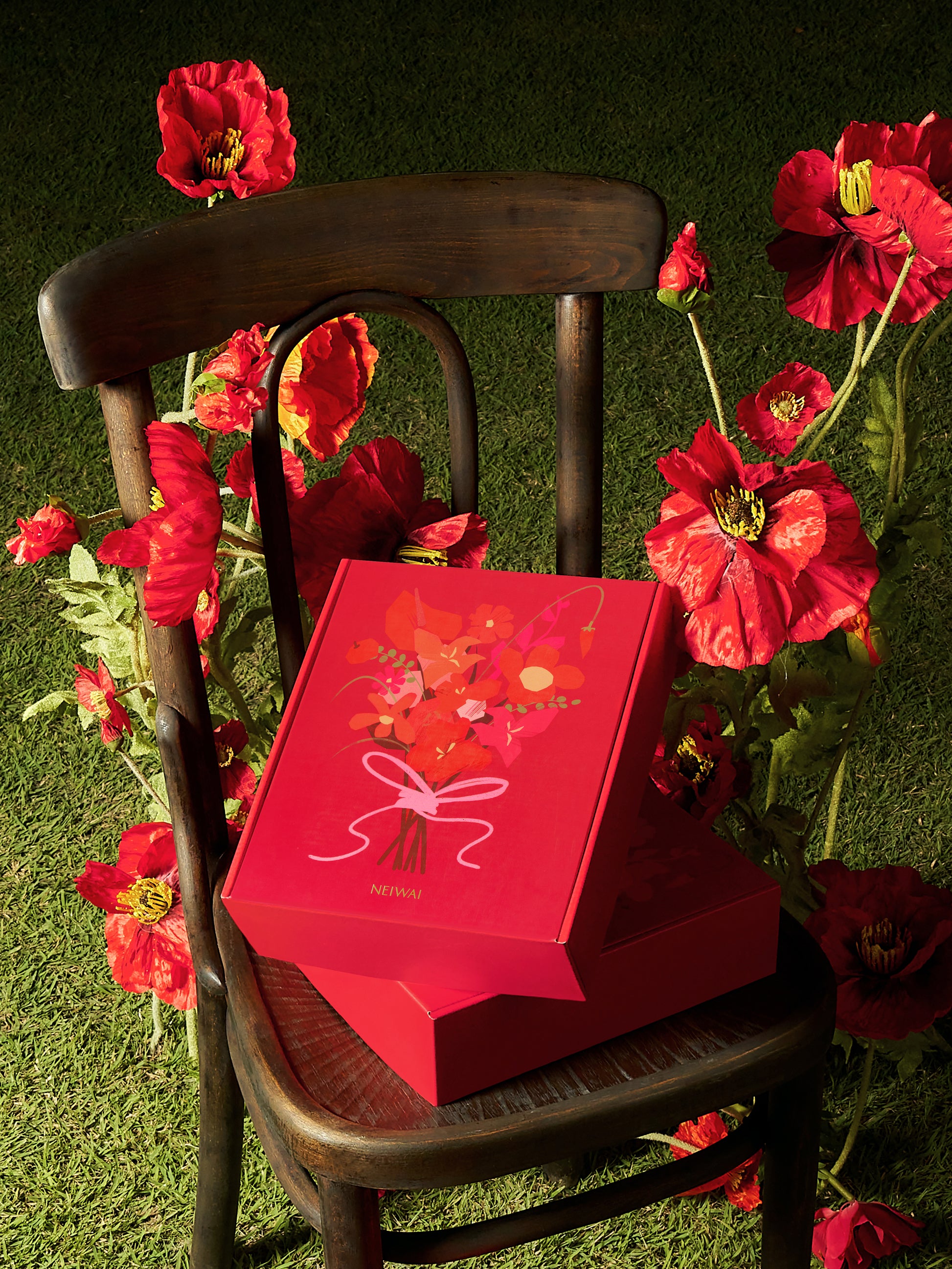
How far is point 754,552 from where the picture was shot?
843 millimetres

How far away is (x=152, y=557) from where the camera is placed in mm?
849

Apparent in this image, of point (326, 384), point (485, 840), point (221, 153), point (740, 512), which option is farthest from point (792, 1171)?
point (221, 153)

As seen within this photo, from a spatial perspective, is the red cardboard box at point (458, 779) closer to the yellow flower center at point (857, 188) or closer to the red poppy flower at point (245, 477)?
the red poppy flower at point (245, 477)

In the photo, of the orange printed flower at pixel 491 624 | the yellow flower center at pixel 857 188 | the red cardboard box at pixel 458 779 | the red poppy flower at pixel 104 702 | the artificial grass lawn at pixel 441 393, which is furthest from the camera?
the artificial grass lawn at pixel 441 393

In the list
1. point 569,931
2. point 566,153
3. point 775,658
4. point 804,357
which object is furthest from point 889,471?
point 566,153

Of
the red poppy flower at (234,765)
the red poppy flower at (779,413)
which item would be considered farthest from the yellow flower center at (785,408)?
the red poppy flower at (234,765)

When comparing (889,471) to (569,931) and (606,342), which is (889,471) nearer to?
(569,931)

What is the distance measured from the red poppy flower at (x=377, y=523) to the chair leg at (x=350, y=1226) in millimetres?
438

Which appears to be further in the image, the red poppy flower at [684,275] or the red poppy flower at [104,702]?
the red poppy flower at [104,702]

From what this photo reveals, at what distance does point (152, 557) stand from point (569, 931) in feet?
1.23

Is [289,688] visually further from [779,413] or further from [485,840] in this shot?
[779,413]

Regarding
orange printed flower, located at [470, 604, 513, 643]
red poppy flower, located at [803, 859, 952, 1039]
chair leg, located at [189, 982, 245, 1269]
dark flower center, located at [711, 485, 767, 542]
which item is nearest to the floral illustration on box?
orange printed flower, located at [470, 604, 513, 643]

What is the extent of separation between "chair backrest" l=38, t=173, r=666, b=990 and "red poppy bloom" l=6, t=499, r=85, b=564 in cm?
21

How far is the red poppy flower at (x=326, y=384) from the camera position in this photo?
3.53ft
